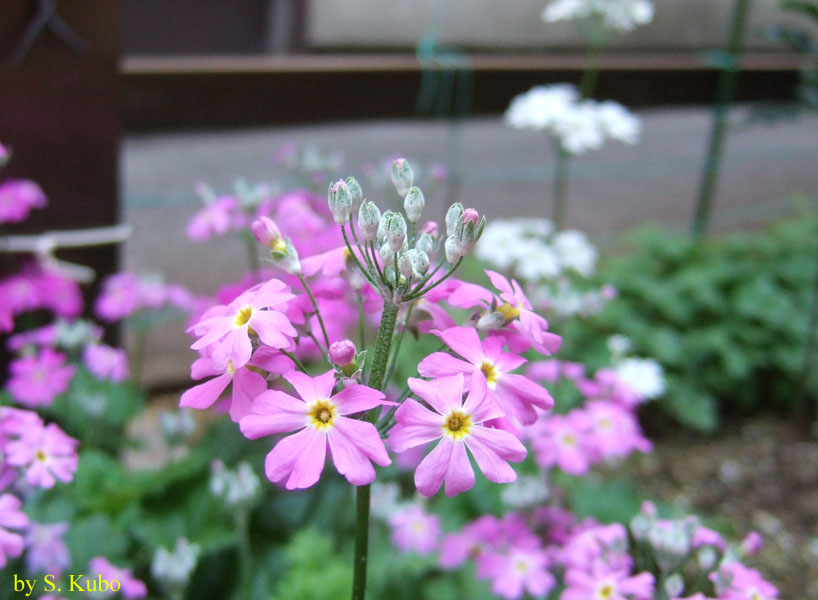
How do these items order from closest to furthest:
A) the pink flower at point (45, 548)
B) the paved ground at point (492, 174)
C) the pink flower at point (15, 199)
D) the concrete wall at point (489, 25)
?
the pink flower at point (45, 548), the pink flower at point (15, 199), the paved ground at point (492, 174), the concrete wall at point (489, 25)

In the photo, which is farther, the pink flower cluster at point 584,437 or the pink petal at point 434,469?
the pink flower cluster at point 584,437

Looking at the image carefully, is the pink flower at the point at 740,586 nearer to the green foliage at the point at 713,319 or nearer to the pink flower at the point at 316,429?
the pink flower at the point at 316,429

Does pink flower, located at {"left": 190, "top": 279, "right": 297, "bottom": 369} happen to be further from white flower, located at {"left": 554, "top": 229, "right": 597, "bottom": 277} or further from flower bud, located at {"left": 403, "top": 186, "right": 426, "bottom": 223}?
white flower, located at {"left": 554, "top": 229, "right": 597, "bottom": 277}

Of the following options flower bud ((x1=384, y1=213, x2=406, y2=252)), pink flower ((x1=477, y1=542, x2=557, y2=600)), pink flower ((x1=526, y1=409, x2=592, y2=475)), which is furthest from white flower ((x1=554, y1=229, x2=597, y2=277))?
flower bud ((x1=384, y1=213, x2=406, y2=252))

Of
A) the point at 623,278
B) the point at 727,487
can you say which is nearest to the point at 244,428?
the point at 727,487

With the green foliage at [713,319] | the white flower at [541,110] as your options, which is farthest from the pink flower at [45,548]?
the green foliage at [713,319]

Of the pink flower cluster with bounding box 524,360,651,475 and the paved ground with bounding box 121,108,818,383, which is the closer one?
the pink flower cluster with bounding box 524,360,651,475
